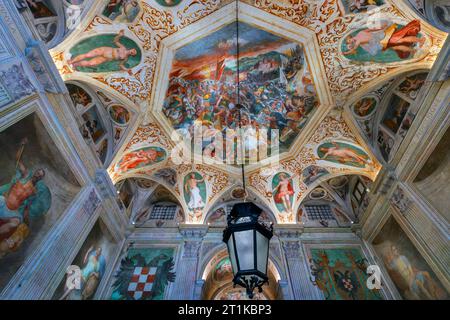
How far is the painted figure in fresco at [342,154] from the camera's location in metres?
9.84

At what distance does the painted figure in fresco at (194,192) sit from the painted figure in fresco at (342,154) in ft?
19.7

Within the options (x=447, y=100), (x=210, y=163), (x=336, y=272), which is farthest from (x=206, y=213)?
(x=447, y=100)

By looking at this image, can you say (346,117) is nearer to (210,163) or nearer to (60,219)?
(210,163)

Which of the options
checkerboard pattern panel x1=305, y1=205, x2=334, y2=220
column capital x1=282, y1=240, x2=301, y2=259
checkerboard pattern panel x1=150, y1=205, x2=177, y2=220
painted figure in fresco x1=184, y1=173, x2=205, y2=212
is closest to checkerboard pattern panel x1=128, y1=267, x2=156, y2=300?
checkerboard pattern panel x1=150, y1=205, x2=177, y2=220

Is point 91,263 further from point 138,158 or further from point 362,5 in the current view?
point 362,5

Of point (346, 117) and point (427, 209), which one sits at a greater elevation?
point (346, 117)

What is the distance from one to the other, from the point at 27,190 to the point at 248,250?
19.5ft

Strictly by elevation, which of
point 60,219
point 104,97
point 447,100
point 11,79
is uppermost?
point 104,97

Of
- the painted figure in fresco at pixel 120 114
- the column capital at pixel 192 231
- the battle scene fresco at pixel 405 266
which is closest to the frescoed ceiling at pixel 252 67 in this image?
the painted figure in fresco at pixel 120 114

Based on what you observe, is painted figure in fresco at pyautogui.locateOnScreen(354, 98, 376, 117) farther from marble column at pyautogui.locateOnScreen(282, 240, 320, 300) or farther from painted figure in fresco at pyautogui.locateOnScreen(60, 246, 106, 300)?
painted figure in fresco at pyautogui.locateOnScreen(60, 246, 106, 300)

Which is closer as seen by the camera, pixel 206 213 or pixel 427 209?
pixel 427 209

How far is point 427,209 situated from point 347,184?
533 centimetres

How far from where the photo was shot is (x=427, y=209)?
7.02 metres

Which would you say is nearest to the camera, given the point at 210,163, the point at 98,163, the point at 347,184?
the point at 98,163
